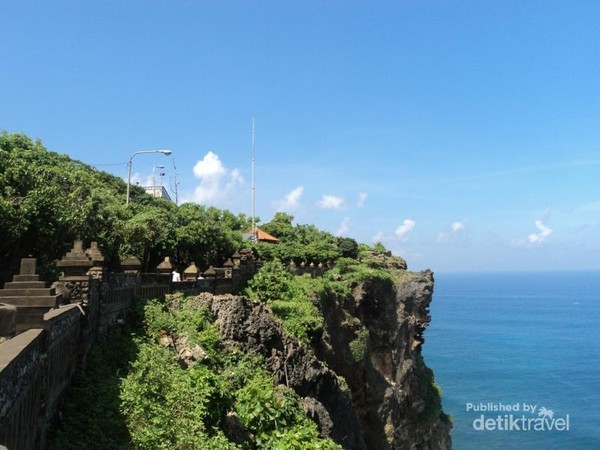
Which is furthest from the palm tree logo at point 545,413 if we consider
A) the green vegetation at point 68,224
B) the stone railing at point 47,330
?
the stone railing at point 47,330

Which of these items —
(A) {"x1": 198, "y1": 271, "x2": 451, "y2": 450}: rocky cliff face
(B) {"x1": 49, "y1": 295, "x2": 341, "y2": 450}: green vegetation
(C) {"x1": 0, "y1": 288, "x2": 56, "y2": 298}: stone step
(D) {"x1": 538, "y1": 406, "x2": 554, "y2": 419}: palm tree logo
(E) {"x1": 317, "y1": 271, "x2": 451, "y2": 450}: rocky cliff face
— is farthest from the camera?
(D) {"x1": 538, "y1": 406, "x2": 554, "y2": 419}: palm tree logo

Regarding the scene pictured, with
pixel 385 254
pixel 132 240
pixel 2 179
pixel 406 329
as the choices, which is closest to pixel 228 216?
pixel 385 254

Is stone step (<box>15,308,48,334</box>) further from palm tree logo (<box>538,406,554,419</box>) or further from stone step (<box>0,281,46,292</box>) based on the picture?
palm tree logo (<box>538,406,554,419</box>)

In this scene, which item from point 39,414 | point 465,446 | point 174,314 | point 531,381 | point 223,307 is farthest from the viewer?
point 531,381

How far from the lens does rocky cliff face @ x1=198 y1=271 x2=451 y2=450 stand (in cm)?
1714

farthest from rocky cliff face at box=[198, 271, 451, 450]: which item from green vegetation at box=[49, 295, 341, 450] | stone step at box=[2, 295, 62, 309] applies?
stone step at box=[2, 295, 62, 309]

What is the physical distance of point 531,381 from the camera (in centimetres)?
6962

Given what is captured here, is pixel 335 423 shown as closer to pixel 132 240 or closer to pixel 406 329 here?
pixel 132 240

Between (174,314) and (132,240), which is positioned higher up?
(132,240)

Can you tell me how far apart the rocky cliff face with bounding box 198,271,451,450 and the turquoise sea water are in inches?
509

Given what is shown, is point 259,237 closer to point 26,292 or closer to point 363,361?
point 363,361

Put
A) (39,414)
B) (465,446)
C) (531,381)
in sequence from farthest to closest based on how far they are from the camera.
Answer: (531,381), (465,446), (39,414)

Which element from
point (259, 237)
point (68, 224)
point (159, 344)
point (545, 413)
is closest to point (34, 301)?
point (159, 344)

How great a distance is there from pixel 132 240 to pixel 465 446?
40491 millimetres
